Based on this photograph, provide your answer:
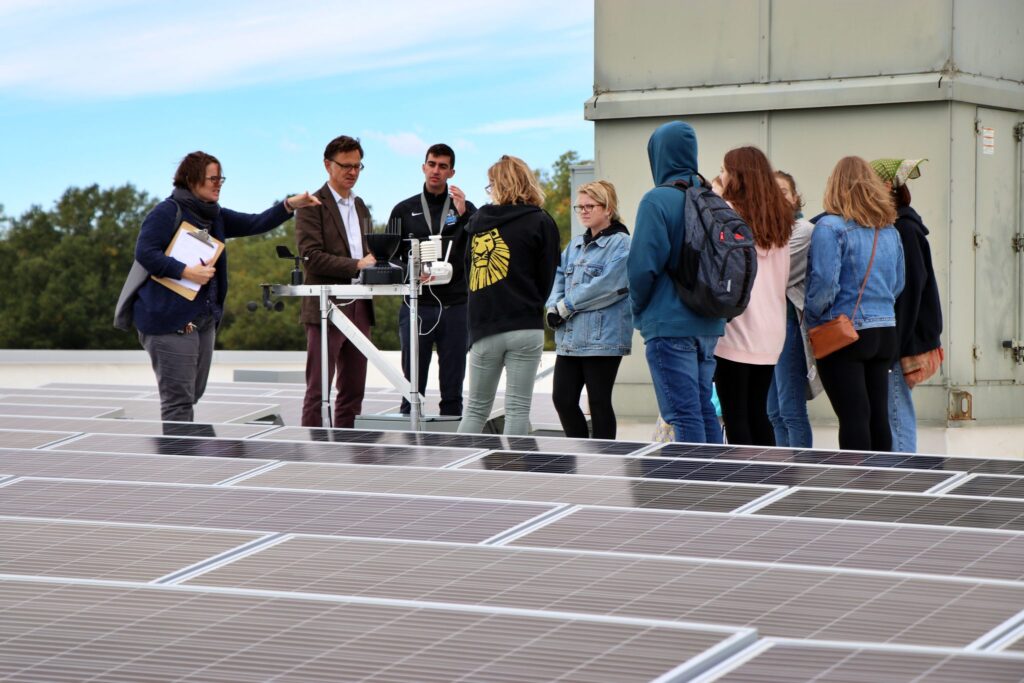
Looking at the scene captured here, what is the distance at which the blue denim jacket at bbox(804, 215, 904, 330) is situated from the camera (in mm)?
7250

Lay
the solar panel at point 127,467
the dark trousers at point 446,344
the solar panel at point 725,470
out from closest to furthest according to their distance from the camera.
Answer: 1. the solar panel at point 725,470
2. the solar panel at point 127,467
3. the dark trousers at point 446,344

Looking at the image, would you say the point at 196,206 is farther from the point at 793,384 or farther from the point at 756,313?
the point at 793,384

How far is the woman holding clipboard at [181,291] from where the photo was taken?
8000mm

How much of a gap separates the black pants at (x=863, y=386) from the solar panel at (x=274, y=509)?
2.90 meters

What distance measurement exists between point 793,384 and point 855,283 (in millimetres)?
811

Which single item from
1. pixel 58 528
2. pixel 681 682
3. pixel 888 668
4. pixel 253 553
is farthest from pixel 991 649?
pixel 58 528

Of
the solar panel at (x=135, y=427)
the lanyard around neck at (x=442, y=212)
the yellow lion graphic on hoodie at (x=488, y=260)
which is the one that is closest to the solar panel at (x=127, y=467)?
the solar panel at (x=135, y=427)

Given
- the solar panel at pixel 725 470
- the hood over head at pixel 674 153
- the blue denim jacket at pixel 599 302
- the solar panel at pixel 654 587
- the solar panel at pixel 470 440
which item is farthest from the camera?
the blue denim jacket at pixel 599 302

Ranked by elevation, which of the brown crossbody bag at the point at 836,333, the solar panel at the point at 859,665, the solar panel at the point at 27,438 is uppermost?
the brown crossbody bag at the point at 836,333

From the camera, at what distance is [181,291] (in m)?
8.00

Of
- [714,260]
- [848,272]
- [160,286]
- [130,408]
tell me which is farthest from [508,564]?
[130,408]

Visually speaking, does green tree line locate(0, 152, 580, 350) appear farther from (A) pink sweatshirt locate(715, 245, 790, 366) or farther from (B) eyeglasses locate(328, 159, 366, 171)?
(A) pink sweatshirt locate(715, 245, 790, 366)

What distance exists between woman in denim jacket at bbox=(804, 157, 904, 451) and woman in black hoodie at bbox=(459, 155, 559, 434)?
152cm

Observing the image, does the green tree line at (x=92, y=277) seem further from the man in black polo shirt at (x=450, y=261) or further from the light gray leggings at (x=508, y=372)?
the light gray leggings at (x=508, y=372)
